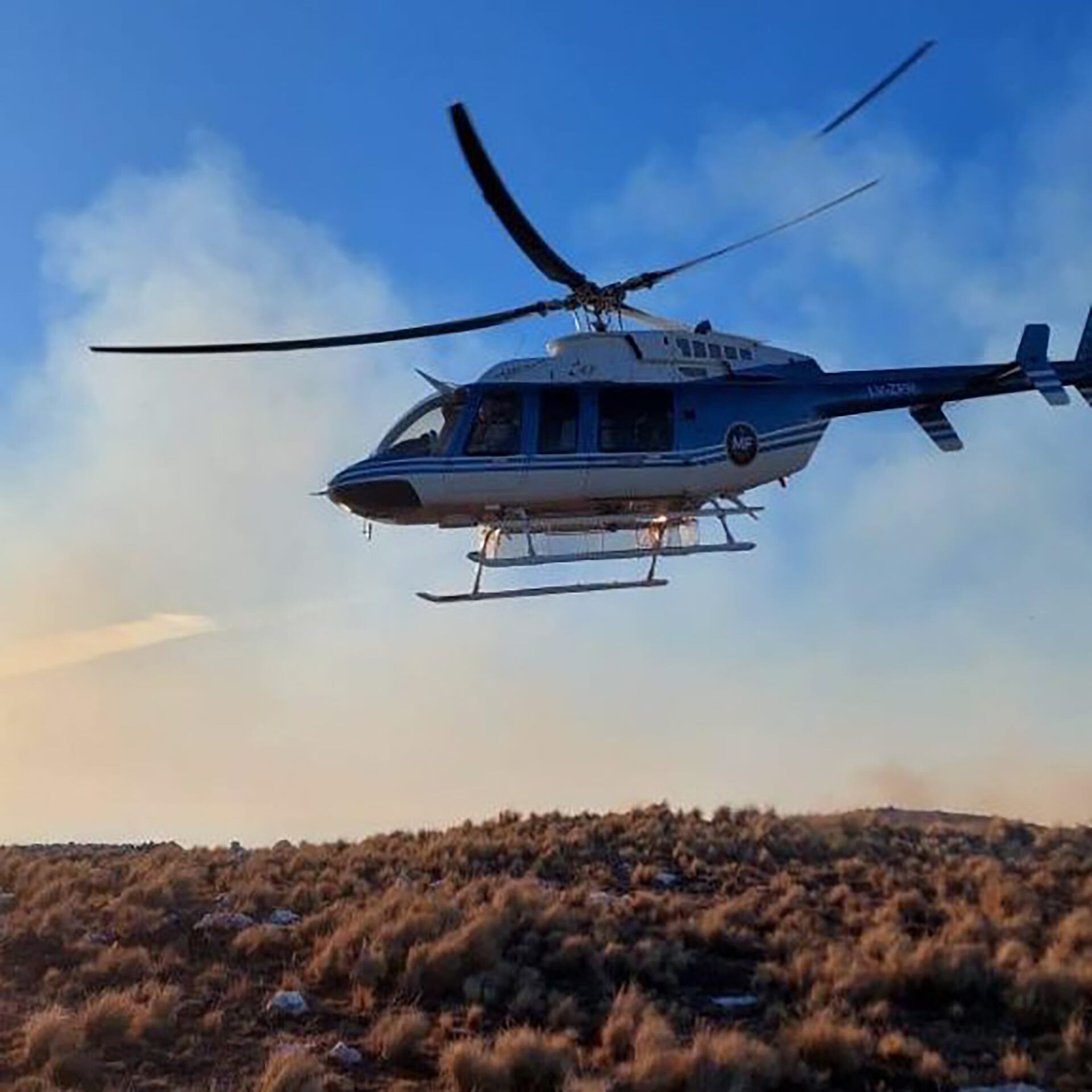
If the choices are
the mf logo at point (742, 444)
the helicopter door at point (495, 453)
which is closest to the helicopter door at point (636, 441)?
the mf logo at point (742, 444)

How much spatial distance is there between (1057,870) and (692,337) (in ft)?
34.0

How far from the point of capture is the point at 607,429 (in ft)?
62.3

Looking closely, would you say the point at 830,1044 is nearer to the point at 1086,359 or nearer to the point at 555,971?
the point at 555,971

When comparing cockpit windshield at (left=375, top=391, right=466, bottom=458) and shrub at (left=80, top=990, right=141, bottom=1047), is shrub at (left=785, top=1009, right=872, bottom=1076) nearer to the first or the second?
shrub at (left=80, top=990, right=141, bottom=1047)

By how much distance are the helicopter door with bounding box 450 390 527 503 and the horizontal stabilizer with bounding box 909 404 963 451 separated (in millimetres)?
6972

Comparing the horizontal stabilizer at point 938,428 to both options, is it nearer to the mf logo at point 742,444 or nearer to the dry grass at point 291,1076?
the mf logo at point 742,444

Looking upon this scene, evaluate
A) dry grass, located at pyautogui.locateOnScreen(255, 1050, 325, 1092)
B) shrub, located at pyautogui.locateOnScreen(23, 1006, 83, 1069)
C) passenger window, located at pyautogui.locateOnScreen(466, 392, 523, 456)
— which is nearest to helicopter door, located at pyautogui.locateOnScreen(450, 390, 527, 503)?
passenger window, located at pyautogui.locateOnScreen(466, 392, 523, 456)

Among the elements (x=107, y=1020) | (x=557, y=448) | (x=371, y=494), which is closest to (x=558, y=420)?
(x=557, y=448)

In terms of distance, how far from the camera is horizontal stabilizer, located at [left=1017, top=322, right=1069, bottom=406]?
67.5 feet

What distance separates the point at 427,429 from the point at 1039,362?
9.85 m

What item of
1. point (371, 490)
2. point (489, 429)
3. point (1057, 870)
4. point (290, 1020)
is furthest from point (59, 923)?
point (1057, 870)

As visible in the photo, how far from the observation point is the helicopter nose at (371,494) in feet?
59.3

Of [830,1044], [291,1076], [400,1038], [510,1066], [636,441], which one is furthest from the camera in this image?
[636,441]

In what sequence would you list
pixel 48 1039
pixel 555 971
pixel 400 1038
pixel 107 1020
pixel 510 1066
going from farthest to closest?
pixel 555 971 < pixel 107 1020 < pixel 400 1038 < pixel 48 1039 < pixel 510 1066
